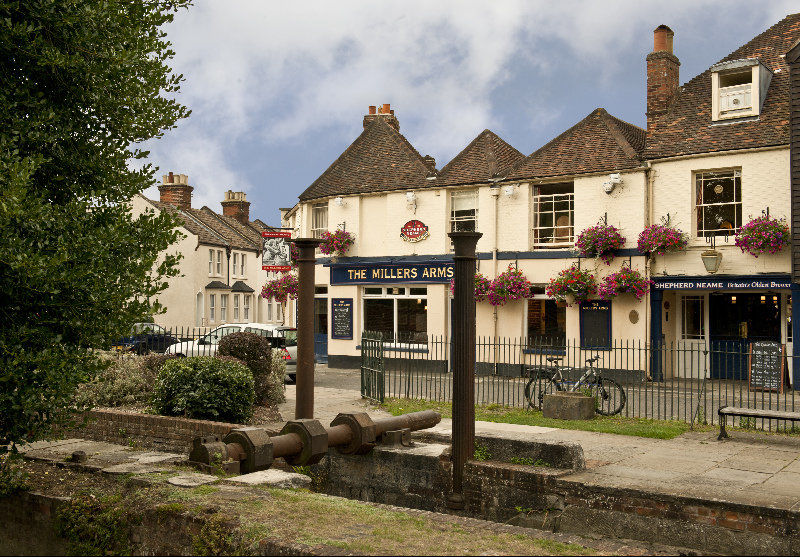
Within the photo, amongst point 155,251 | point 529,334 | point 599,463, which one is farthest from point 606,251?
point 155,251

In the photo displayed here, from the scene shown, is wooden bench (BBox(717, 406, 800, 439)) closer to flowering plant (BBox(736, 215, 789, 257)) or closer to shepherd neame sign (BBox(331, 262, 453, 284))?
flowering plant (BBox(736, 215, 789, 257))

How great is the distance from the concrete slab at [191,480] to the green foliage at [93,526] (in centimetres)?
57

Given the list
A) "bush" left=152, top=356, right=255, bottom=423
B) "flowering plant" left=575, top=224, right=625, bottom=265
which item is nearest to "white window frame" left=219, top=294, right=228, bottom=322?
"flowering plant" left=575, top=224, right=625, bottom=265

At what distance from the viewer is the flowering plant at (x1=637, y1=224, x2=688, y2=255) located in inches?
815

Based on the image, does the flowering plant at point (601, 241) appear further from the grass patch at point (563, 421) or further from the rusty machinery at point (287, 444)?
the rusty machinery at point (287, 444)

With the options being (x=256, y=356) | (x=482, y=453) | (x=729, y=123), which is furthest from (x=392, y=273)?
(x=482, y=453)

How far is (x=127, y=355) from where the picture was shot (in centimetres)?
1420

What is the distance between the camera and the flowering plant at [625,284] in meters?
21.0

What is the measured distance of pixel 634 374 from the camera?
68.4 ft

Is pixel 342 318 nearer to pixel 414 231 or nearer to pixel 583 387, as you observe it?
pixel 414 231

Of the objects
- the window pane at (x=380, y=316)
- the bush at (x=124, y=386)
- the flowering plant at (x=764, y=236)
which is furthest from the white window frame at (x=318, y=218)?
the bush at (x=124, y=386)

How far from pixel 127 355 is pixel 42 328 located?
23.4ft

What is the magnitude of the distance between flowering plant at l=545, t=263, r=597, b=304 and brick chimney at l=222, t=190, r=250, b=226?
3192 cm

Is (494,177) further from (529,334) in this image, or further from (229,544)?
(229,544)
